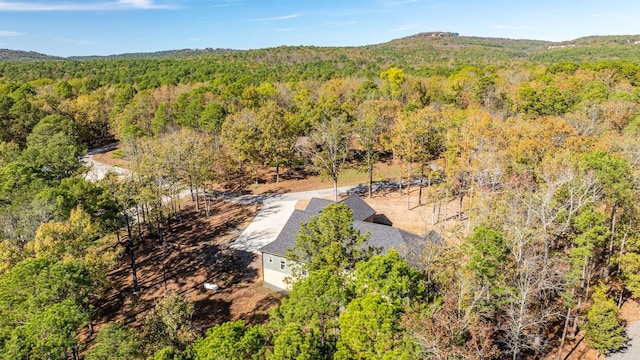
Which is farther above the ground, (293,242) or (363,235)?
(363,235)

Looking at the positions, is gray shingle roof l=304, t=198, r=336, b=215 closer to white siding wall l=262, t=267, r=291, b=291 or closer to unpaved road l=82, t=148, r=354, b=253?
unpaved road l=82, t=148, r=354, b=253

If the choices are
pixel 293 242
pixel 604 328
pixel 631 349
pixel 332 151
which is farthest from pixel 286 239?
pixel 631 349

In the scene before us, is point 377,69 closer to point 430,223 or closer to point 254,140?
point 254,140

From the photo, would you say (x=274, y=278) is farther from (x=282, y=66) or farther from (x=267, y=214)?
(x=282, y=66)

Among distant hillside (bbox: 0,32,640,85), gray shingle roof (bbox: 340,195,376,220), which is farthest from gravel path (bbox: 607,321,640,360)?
distant hillside (bbox: 0,32,640,85)

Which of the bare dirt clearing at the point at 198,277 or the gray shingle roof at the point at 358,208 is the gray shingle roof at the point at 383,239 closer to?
the bare dirt clearing at the point at 198,277

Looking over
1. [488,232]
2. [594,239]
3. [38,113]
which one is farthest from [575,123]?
[38,113]

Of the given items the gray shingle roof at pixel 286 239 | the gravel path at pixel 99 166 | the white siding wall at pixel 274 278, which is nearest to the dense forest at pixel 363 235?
the gray shingle roof at pixel 286 239
